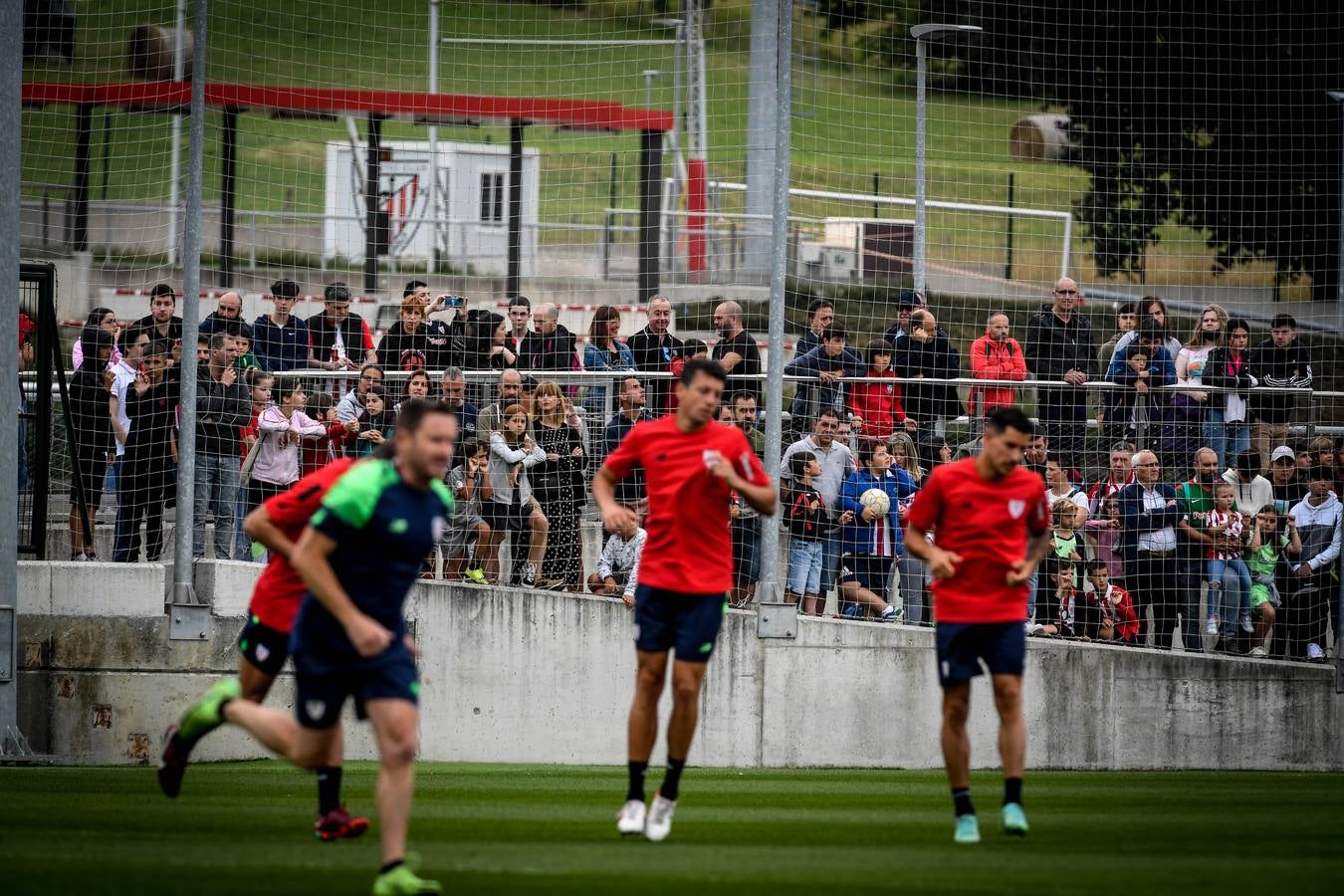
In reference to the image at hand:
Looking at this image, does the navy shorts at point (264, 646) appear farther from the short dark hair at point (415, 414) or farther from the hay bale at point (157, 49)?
the hay bale at point (157, 49)

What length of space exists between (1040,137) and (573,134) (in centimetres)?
852

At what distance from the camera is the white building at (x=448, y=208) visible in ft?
87.4

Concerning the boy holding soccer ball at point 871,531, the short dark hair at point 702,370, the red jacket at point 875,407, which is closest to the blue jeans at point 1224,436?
the red jacket at point 875,407

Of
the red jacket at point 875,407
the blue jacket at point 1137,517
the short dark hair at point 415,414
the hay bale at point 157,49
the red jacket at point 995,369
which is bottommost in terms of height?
the blue jacket at point 1137,517

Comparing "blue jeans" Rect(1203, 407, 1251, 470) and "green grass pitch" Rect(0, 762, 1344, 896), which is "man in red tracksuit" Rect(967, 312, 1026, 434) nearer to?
"blue jeans" Rect(1203, 407, 1251, 470)

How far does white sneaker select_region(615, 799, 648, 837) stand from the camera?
8.32 meters

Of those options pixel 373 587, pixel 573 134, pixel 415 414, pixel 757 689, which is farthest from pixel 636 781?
pixel 573 134

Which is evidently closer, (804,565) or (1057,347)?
(804,565)

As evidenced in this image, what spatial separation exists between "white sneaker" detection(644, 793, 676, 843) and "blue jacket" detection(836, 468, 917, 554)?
585 centimetres

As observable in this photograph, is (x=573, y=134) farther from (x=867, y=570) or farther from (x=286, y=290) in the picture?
(x=867, y=570)

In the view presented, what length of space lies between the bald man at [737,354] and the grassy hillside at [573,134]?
2.17 m

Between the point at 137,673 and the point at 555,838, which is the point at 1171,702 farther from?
the point at 137,673

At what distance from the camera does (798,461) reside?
13.9 meters

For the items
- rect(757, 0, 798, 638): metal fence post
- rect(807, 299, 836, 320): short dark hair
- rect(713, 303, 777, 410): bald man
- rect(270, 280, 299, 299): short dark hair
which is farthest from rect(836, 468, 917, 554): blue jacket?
rect(270, 280, 299, 299): short dark hair
